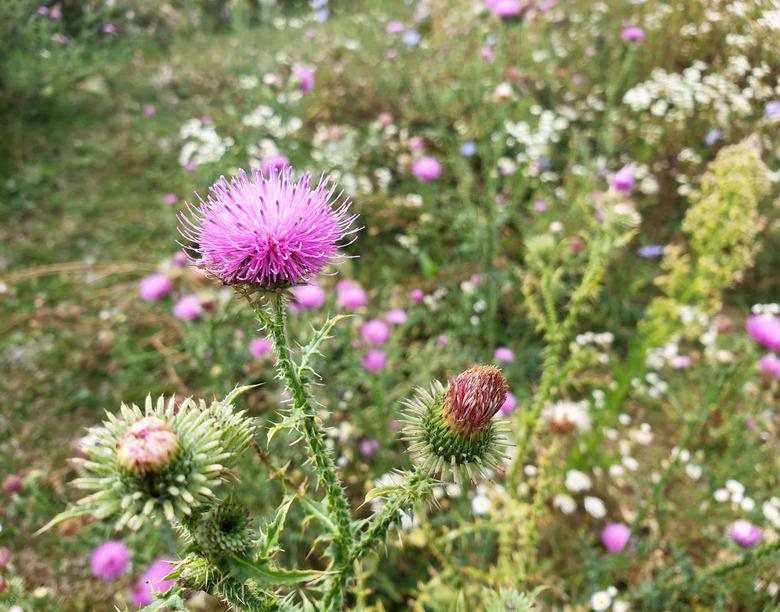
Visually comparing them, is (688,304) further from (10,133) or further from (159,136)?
(10,133)

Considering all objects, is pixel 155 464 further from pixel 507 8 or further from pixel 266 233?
pixel 507 8

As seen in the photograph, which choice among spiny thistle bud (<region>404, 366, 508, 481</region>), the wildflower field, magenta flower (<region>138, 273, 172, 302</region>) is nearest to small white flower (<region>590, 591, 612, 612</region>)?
the wildflower field

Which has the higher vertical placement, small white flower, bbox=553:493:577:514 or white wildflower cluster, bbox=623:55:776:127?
white wildflower cluster, bbox=623:55:776:127

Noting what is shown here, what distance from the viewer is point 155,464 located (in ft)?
3.22

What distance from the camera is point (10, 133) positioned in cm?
498

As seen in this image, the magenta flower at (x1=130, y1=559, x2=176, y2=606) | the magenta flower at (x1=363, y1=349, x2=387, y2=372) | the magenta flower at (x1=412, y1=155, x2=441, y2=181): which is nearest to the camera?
the magenta flower at (x1=130, y1=559, x2=176, y2=606)

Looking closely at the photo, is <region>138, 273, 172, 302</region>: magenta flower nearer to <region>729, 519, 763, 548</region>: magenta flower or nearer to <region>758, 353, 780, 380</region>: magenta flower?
<region>729, 519, 763, 548</region>: magenta flower

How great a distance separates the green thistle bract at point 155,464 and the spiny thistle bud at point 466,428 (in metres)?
0.42

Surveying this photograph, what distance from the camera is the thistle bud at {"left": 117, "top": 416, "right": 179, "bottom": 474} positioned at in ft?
3.22

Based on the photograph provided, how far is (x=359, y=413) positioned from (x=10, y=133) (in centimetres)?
463

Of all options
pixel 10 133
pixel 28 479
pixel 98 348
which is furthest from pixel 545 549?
pixel 10 133

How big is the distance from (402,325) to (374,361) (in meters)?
0.52

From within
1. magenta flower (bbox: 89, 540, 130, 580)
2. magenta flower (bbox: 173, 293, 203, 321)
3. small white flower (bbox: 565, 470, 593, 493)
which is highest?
magenta flower (bbox: 173, 293, 203, 321)

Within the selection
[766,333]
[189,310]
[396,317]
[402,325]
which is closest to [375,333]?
[396,317]
